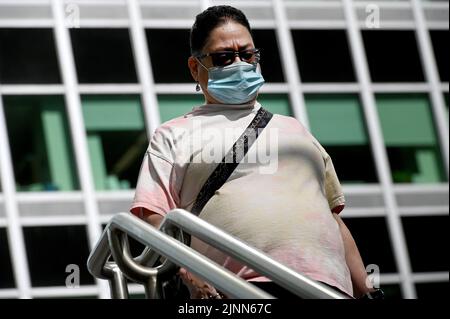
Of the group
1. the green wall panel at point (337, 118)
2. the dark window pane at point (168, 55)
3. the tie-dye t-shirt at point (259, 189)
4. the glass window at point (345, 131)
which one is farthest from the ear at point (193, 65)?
the glass window at point (345, 131)

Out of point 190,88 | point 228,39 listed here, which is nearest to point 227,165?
point 228,39

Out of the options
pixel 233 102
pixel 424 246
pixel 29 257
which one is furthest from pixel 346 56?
pixel 233 102

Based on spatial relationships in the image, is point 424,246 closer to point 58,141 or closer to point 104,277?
point 58,141

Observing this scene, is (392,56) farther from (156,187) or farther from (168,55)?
(156,187)

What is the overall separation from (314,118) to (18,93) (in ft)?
16.3

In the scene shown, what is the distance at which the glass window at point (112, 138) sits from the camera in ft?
63.0

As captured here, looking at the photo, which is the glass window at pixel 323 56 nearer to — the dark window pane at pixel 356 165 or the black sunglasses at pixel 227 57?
the dark window pane at pixel 356 165

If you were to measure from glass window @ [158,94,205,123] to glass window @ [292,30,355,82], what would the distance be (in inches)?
96.8

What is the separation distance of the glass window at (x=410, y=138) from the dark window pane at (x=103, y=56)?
4582mm

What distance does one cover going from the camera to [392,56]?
21.5 m

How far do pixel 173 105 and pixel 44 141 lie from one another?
2.23 m

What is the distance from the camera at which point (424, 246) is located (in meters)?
20.5

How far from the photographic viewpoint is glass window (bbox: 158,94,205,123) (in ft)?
62.0

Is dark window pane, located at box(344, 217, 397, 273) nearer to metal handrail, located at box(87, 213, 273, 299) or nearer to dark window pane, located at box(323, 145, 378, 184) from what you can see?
dark window pane, located at box(323, 145, 378, 184)
